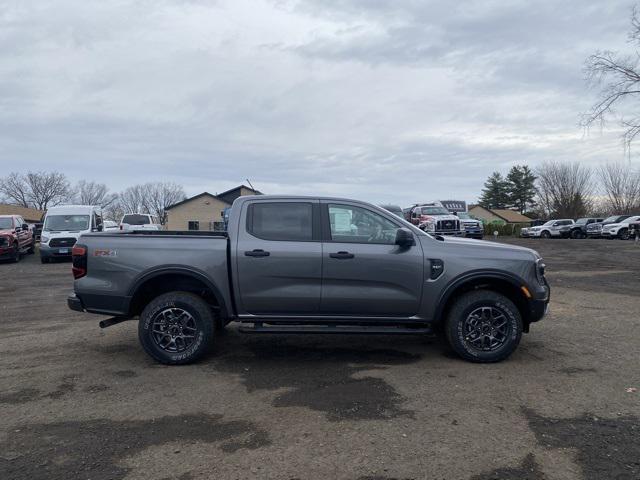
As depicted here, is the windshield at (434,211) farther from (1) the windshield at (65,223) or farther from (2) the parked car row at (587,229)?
(2) the parked car row at (587,229)

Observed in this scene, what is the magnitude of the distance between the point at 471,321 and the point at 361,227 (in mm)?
1586

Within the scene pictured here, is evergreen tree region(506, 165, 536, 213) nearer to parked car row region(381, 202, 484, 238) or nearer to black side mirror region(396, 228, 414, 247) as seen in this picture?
parked car row region(381, 202, 484, 238)

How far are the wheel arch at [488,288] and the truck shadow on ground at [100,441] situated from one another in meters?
2.56

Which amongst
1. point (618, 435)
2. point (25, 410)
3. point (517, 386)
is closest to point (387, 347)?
point (517, 386)

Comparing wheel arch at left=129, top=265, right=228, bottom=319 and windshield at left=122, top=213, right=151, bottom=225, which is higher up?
windshield at left=122, top=213, right=151, bottom=225

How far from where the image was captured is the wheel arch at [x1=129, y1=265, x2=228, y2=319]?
211 inches

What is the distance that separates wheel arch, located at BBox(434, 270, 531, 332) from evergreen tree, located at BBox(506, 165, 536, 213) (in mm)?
83953

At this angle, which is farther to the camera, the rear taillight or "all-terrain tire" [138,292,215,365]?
the rear taillight

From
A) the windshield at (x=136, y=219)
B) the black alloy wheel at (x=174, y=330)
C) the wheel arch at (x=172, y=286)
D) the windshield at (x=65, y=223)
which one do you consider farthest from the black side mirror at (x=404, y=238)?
the windshield at (x=136, y=219)

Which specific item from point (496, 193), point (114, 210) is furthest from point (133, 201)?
point (496, 193)

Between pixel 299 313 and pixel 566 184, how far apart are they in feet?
233

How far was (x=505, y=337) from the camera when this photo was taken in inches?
212

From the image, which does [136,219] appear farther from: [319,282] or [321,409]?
[321,409]

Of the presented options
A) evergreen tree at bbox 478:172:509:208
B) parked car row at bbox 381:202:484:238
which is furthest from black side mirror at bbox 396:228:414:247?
evergreen tree at bbox 478:172:509:208
